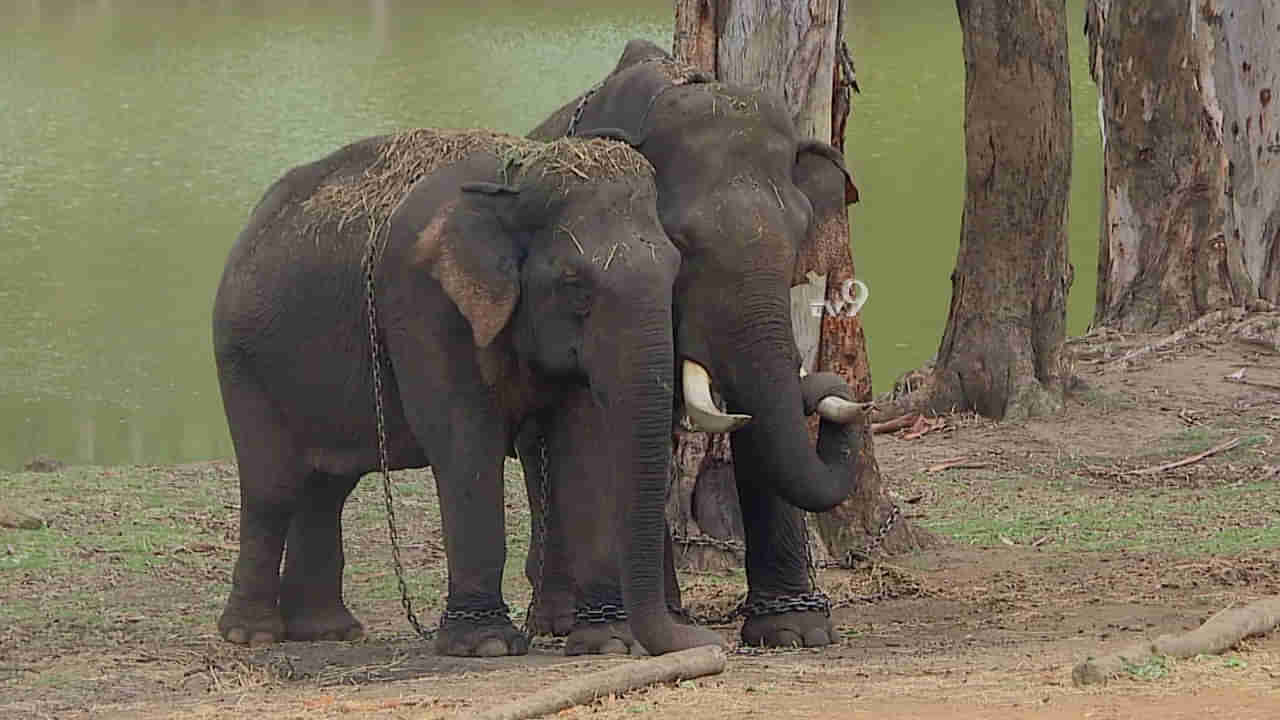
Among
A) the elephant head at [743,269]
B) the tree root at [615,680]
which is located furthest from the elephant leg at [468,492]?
the tree root at [615,680]

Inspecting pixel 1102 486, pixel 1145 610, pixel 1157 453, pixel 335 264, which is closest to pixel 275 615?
pixel 335 264

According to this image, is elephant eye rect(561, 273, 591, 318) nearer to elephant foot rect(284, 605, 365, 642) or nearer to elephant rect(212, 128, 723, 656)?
elephant rect(212, 128, 723, 656)

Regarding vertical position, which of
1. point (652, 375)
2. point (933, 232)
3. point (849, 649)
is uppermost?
point (933, 232)

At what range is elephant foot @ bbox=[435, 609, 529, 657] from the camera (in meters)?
7.50

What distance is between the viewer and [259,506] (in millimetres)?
8375

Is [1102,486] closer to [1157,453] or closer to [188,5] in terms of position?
[1157,453]

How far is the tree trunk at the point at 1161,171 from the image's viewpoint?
15805 mm

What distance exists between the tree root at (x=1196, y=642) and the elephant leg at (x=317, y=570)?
3496 millimetres

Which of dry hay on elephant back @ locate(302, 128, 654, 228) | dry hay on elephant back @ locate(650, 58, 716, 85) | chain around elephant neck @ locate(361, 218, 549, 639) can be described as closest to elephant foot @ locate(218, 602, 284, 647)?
chain around elephant neck @ locate(361, 218, 549, 639)

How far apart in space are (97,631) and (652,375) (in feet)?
9.28

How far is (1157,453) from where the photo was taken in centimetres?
1258

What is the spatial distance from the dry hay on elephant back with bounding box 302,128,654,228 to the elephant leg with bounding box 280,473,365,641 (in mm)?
1098

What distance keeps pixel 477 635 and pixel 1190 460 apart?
19.4 ft

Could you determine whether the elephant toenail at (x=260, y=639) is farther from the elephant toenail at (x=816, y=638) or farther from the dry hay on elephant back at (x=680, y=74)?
the dry hay on elephant back at (x=680, y=74)
